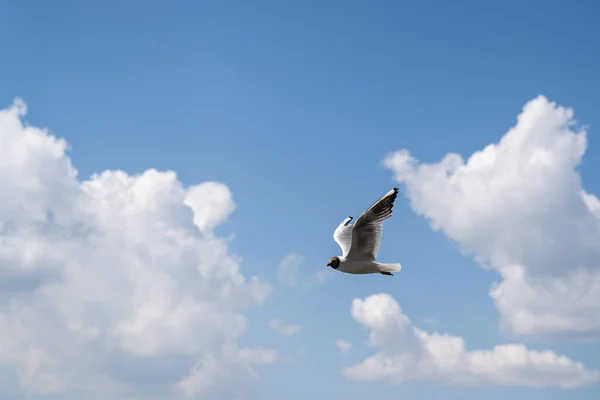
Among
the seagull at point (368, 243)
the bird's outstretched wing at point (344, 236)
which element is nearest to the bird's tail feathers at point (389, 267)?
the seagull at point (368, 243)

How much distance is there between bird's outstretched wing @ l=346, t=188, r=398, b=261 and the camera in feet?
147

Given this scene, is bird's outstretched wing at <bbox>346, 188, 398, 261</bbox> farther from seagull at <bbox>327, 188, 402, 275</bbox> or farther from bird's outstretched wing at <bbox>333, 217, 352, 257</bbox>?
bird's outstretched wing at <bbox>333, 217, 352, 257</bbox>

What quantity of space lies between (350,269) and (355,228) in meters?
3.38

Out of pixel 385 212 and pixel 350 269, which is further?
pixel 350 269

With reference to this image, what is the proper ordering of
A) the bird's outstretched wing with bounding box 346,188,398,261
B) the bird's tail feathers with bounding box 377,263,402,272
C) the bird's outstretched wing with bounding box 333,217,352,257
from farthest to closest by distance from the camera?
the bird's outstretched wing with bounding box 333,217,352,257, the bird's tail feathers with bounding box 377,263,402,272, the bird's outstretched wing with bounding box 346,188,398,261

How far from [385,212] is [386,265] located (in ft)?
12.8

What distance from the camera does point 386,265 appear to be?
1874 inches

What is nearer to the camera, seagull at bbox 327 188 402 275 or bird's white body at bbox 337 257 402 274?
seagull at bbox 327 188 402 275

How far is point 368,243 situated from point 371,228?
4.17 feet

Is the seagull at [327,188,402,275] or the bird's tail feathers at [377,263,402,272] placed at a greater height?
the seagull at [327,188,402,275]

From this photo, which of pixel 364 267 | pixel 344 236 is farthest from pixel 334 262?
pixel 344 236

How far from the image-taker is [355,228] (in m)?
46.2

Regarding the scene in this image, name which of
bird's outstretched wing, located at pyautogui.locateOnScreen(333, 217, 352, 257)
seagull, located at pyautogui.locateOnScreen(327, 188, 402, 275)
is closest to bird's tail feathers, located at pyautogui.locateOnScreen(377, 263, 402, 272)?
seagull, located at pyautogui.locateOnScreen(327, 188, 402, 275)

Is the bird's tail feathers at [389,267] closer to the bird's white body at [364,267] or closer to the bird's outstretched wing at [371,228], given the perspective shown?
the bird's white body at [364,267]
